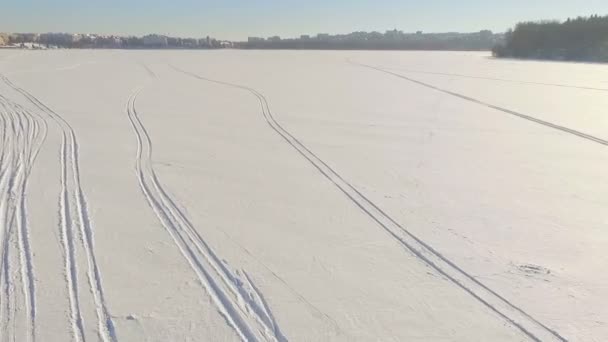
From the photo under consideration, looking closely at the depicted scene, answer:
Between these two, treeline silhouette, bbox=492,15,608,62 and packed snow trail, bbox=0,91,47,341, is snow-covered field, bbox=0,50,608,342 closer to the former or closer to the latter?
packed snow trail, bbox=0,91,47,341

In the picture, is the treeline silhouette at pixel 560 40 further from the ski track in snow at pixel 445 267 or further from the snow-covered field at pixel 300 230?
the ski track in snow at pixel 445 267

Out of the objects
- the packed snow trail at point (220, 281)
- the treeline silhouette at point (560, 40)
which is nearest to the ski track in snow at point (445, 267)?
the packed snow trail at point (220, 281)

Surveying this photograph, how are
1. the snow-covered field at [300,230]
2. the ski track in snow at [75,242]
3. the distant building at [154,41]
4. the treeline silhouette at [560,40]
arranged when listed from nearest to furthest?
1. the ski track in snow at [75,242]
2. the snow-covered field at [300,230]
3. the treeline silhouette at [560,40]
4. the distant building at [154,41]

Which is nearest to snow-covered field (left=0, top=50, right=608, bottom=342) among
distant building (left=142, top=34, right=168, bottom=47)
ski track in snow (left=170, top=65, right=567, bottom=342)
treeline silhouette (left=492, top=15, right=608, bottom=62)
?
ski track in snow (left=170, top=65, right=567, bottom=342)

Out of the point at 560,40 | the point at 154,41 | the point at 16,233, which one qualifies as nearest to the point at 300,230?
the point at 16,233

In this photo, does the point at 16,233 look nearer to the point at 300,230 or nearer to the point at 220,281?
the point at 220,281

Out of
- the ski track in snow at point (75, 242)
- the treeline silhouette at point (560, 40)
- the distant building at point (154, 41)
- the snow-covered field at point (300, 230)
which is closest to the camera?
the ski track in snow at point (75, 242)
